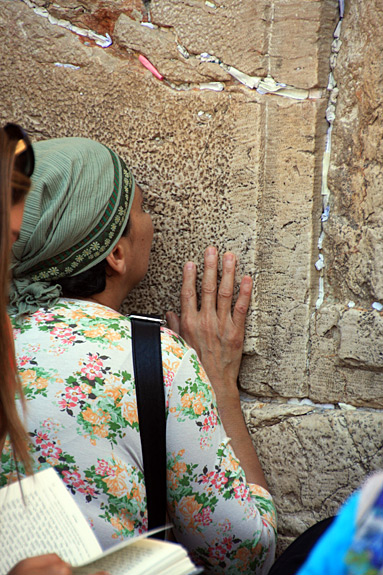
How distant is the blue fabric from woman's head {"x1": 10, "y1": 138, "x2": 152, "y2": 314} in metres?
1.04

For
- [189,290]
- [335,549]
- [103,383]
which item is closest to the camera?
[335,549]

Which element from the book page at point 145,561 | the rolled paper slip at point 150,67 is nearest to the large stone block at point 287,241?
the rolled paper slip at point 150,67

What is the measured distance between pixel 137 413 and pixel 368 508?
836 millimetres

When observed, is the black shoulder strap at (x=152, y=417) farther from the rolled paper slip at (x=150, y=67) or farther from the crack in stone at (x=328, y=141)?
the rolled paper slip at (x=150, y=67)

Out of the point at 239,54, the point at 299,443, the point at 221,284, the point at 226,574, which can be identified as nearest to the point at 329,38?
the point at 239,54

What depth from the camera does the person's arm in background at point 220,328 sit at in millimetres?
1750

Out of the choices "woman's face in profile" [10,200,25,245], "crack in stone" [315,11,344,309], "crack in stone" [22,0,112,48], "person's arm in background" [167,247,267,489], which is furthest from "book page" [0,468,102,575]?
"crack in stone" [22,0,112,48]

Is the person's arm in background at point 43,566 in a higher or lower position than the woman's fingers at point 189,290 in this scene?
lower

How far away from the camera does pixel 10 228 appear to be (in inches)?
38.3

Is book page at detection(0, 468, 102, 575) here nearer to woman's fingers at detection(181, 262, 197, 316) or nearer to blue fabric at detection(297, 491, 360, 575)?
blue fabric at detection(297, 491, 360, 575)

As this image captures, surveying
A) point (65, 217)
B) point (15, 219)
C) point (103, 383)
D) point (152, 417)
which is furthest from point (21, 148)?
point (152, 417)

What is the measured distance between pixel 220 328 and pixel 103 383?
571 millimetres

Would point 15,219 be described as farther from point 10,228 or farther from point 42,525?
point 42,525

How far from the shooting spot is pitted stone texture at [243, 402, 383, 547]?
1.68 m
